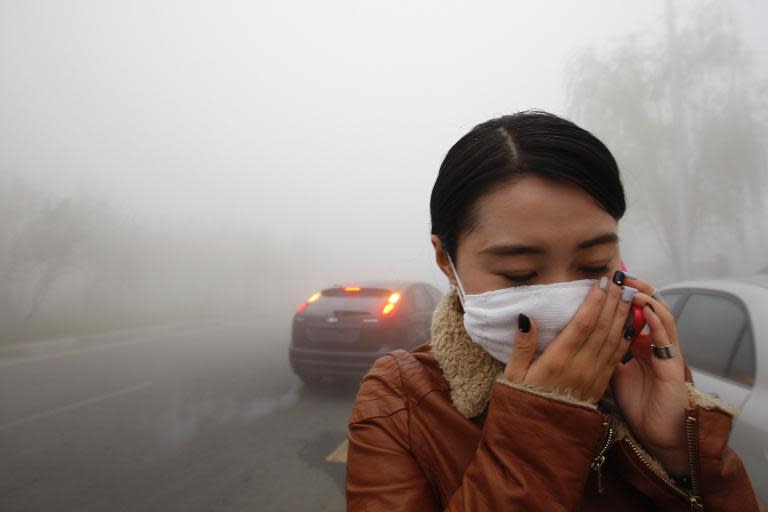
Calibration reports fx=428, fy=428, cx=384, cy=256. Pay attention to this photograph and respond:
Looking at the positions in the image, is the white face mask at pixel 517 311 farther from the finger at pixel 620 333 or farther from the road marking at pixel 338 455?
the road marking at pixel 338 455

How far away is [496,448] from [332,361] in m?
4.44

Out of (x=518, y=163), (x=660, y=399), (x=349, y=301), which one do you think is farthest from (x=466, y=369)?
(x=349, y=301)

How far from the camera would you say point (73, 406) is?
516 centimetres

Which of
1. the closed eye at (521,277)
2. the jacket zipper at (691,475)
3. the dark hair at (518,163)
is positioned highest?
the dark hair at (518,163)

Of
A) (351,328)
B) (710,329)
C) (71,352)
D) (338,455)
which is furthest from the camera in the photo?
(71,352)

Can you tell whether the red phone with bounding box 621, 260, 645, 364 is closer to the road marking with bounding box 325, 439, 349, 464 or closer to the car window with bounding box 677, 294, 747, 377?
the car window with bounding box 677, 294, 747, 377

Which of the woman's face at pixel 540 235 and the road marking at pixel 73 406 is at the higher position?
the woman's face at pixel 540 235

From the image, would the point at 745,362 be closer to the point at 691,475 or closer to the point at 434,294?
the point at 691,475

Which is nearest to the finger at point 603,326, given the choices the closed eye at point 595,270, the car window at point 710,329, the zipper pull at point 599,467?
the closed eye at point 595,270

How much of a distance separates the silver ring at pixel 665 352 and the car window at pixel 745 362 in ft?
4.14

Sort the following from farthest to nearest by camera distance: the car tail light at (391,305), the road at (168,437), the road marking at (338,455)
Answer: the car tail light at (391,305) < the road marking at (338,455) < the road at (168,437)

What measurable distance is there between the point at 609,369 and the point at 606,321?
0.11m

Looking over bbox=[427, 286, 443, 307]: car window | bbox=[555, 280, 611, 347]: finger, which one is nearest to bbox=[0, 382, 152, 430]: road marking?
bbox=[427, 286, 443, 307]: car window

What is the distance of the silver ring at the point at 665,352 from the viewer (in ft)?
3.21
